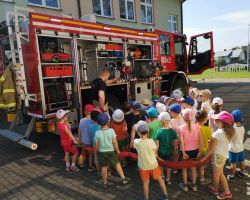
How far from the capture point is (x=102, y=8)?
1346 centimetres

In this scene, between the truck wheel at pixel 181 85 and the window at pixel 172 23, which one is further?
the window at pixel 172 23

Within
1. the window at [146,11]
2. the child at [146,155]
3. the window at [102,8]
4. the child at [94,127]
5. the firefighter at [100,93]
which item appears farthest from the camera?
the window at [146,11]

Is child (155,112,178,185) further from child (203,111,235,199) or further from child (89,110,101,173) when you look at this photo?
child (89,110,101,173)

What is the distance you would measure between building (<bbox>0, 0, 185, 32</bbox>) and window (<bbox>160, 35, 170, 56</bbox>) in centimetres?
259

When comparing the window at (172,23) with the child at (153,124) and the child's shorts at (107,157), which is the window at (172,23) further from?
the child's shorts at (107,157)

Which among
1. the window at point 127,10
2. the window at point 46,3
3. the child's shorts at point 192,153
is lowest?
the child's shorts at point 192,153

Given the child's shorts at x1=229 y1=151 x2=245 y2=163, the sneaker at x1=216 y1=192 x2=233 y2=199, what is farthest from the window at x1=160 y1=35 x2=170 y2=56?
the sneaker at x1=216 y1=192 x2=233 y2=199

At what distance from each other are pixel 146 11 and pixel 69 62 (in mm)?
12401

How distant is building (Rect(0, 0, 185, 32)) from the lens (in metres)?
10.6

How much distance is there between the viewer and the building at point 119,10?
10582 mm

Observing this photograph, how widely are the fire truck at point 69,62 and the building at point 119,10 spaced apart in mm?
985

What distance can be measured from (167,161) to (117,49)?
3908 millimetres

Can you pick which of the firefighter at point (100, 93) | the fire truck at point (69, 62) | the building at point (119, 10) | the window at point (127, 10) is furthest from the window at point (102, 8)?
the firefighter at point (100, 93)

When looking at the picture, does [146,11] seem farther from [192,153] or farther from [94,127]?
[192,153]
